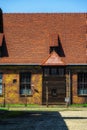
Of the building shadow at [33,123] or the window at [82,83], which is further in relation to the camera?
the window at [82,83]

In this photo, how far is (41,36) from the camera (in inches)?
1793

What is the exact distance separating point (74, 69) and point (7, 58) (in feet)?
23.6

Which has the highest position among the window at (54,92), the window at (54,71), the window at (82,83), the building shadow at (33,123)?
the window at (54,71)

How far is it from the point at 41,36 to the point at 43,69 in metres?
4.18

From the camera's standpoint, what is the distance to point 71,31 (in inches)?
1812

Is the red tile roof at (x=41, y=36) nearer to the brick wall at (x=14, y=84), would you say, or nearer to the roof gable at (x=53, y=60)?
the roof gable at (x=53, y=60)

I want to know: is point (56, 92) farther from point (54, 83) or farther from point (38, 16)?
point (38, 16)

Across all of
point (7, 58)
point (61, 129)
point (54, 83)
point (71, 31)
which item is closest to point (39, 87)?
point (54, 83)

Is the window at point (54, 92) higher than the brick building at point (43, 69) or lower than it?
lower

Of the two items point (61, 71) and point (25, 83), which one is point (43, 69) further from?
point (25, 83)

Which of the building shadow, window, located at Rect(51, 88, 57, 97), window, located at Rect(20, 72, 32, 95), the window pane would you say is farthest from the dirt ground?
window, located at Rect(20, 72, 32, 95)

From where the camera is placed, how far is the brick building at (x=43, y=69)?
43250 mm

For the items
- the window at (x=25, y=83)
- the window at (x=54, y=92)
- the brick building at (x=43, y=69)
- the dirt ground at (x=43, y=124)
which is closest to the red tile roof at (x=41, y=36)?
the brick building at (x=43, y=69)

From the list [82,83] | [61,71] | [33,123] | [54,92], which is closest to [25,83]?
Result: [54,92]
